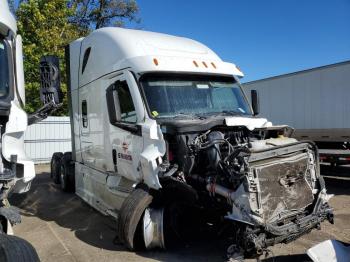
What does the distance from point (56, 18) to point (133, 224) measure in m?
17.1

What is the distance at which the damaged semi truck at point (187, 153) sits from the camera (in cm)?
504

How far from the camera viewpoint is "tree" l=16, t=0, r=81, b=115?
18.9 m

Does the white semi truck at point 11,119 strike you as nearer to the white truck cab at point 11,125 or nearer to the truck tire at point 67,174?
the white truck cab at point 11,125

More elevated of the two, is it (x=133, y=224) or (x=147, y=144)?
(x=147, y=144)

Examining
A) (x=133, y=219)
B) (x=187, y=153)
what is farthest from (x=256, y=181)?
(x=133, y=219)

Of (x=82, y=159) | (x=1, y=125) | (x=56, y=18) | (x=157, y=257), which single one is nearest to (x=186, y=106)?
(x=157, y=257)

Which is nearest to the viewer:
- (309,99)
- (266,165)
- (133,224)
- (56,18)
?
(266,165)

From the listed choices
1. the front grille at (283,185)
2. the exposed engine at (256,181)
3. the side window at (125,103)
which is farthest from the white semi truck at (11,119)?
the front grille at (283,185)

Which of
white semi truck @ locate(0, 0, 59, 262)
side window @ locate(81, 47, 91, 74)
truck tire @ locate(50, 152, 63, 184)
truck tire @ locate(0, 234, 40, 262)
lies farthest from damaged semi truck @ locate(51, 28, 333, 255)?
truck tire @ locate(50, 152, 63, 184)

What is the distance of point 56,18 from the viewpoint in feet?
67.3

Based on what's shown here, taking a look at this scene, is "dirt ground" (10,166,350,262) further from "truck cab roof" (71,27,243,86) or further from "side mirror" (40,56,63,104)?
"truck cab roof" (71,27,243,86)

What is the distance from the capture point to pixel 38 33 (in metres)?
19.6

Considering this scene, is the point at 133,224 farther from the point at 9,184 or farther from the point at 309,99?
the point at 309,99

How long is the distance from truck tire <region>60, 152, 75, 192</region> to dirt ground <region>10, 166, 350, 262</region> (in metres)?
0.55
